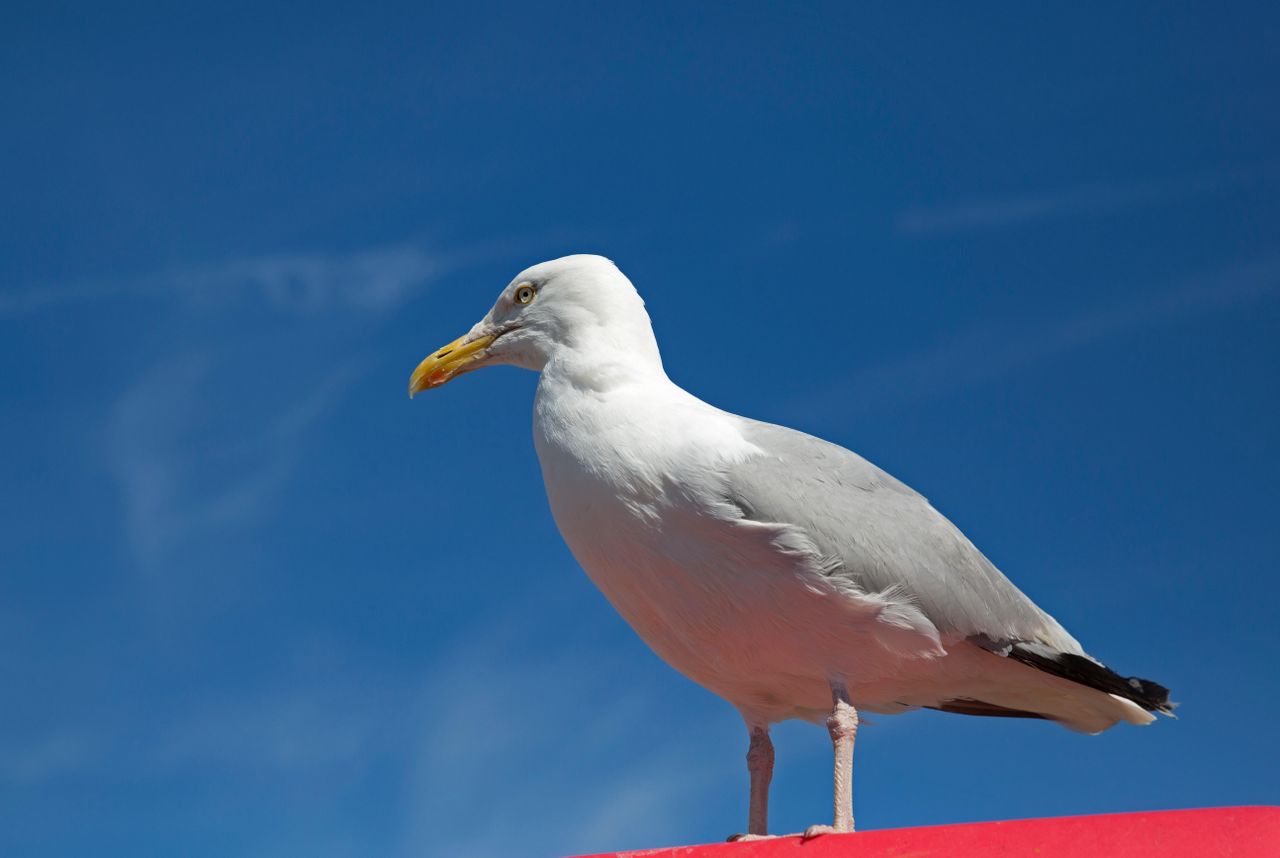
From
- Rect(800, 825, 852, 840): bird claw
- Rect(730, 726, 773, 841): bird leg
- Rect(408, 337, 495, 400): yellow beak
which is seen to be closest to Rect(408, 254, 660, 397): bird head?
Rect(408, 337, 495, 400): yellow beak

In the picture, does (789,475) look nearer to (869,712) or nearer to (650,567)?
(650,567)

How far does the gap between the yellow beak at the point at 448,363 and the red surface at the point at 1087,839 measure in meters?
3.05

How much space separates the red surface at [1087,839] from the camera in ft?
13.9

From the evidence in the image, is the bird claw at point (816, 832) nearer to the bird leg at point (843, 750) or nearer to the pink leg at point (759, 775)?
the bird leg at point (843, 750)

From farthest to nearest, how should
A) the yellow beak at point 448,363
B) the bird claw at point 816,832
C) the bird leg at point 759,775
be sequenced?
the yellow beak at point 448,363, the bird leg at point 759,775, the bird claw at point 816,832

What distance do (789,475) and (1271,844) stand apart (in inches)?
89.2

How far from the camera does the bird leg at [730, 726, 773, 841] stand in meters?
5.75

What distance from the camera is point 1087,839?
438 cm

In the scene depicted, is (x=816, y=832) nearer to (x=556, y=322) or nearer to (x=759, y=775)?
(x=759, y=775)

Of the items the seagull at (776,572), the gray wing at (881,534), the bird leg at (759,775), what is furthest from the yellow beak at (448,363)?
the bird leg at (759,775)

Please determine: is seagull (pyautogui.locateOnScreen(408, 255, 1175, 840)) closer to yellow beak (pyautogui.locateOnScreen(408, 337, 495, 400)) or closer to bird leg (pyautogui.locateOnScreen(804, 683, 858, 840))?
bird leg (pyautogui.locateOnScreen(804, 683, 858, 840))

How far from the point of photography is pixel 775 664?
548 centimetres

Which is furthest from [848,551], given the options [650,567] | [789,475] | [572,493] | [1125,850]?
[1125,850]

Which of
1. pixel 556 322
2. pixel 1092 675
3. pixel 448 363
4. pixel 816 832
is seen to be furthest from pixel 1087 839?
pixel 448 363
